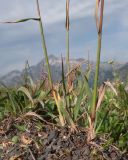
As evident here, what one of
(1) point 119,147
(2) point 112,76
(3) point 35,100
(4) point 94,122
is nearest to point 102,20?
(4) point 94,122

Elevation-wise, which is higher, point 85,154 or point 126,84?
point 85,154

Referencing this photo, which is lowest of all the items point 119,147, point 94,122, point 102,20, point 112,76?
point 112,76

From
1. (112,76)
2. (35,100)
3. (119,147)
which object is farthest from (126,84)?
(119,147)

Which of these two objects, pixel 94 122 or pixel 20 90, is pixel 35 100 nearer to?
pixel 20 90

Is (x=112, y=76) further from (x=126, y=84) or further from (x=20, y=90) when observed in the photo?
(x=20, y=90)

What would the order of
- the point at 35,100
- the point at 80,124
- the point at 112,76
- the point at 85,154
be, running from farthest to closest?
1. the point at 112,76
2. the point at 35,100
3. the point at 80,124
4. the point at 85,154

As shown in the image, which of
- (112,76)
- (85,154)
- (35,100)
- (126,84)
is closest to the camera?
(85,154)

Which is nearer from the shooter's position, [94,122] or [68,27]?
[94,122]

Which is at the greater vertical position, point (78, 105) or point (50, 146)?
point (78, 105)
